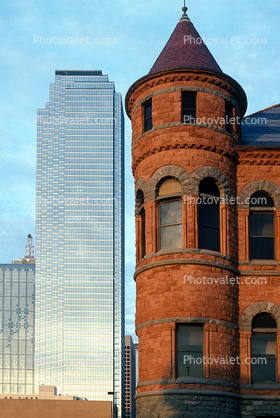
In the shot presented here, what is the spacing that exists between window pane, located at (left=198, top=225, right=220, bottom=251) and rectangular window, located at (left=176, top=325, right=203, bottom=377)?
321 centimetres

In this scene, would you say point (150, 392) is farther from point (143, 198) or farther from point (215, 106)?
point (215, 106)

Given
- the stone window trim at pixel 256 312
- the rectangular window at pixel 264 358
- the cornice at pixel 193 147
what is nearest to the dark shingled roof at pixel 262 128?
the cornice at pixel 193 147

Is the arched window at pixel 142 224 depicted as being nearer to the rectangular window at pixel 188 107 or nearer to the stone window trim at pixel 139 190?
the stone window trim at pixel 139 190

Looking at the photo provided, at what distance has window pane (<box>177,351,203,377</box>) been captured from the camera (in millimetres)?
21703

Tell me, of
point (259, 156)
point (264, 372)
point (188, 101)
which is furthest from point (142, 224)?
point (264, 372)

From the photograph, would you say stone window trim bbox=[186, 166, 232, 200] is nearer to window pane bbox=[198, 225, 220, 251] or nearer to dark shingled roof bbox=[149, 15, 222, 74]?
window pane bbox=[198, 225, 220, 251]

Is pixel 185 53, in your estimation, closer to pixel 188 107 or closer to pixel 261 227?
pixel 188 107

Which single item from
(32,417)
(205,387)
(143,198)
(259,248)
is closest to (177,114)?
(143,198)

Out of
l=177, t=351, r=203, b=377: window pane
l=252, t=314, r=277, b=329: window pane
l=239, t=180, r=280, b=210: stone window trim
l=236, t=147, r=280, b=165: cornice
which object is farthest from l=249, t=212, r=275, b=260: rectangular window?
l=177, t=351, r=203, b=377: window pane

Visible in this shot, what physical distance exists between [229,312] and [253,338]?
1.61 metres

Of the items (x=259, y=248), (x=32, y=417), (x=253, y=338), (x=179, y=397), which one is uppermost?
(x=259, y=248)

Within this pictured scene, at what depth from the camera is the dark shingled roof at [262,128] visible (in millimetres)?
27281

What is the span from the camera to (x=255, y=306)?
23.3 metres

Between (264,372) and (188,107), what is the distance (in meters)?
11.0
